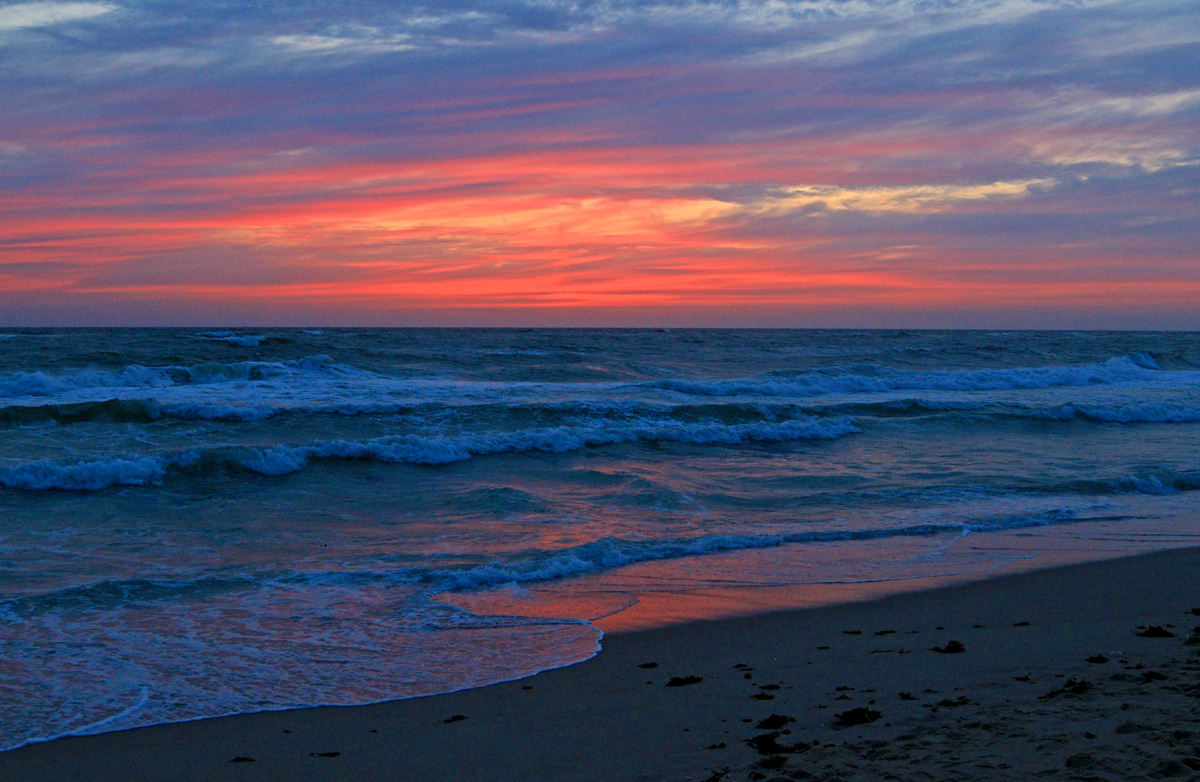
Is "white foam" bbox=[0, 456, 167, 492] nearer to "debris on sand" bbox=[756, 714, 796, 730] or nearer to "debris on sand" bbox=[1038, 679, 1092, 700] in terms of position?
"debris on sand" bbox=[756, 714, 796, 730]

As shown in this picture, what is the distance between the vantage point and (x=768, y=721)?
4109 mm

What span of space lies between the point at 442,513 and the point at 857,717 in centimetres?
707

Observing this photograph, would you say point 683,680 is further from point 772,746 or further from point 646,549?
point 646,549

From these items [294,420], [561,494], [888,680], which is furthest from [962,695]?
[294,420]

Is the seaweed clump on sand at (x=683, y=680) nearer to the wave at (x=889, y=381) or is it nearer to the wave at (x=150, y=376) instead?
the wave at (x=889, y=381)

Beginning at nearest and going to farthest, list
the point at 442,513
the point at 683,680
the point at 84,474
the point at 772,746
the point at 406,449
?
1. the point at 772,746
2. the point at 683,680
3. the point at 442,513
4. the point at 84,474
5. the point at 406,449

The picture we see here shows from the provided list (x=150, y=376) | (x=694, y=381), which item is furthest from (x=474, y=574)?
(x=694, y=381)

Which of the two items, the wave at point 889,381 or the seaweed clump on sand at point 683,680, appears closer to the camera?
the seaweed clump on sand at point 683,680

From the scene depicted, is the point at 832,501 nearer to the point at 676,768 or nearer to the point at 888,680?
the point at 888,680

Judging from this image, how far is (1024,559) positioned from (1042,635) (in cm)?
269

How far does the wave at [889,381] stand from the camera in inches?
1014

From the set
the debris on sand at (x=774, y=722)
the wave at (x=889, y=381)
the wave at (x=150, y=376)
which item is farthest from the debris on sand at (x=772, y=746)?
the wave at (x=150, y=376)

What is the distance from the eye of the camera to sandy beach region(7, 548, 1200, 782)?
350cm

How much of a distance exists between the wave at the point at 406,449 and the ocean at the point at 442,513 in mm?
44
